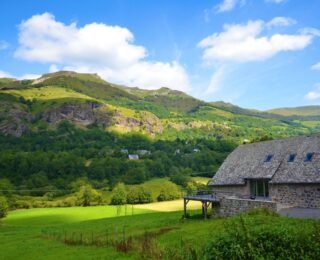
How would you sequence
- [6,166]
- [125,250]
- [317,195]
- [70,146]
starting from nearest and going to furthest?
[125,250]
[317,195]
[6,166]
[70,146]

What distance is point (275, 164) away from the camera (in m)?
42.1

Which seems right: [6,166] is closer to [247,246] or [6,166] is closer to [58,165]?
[58,165]

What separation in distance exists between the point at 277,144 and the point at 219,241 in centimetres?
3469

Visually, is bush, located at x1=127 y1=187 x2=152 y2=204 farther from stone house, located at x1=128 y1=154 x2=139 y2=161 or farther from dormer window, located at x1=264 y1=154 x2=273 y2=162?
A: stone house, located at x1=128 y1=154 x2=139 y2=161

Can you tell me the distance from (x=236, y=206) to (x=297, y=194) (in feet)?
20.6

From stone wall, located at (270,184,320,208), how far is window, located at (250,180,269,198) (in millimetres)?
1569

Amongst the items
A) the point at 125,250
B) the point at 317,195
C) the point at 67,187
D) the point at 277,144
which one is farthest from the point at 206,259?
the point at 67,187

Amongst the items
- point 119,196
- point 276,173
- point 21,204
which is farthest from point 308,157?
point 21,204

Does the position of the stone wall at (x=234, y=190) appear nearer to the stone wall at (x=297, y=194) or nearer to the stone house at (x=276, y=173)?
the stone house at (x=276, y=173)

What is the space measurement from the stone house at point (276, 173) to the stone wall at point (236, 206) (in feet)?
11.1

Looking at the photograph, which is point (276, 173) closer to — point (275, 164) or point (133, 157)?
point (275, 164)

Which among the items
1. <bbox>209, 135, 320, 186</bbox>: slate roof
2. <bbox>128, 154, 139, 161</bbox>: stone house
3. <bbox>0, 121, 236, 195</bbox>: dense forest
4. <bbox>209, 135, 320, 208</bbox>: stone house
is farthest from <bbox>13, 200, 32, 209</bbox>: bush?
<bbox>209, 135, 320, 186</bbox>: slate roof

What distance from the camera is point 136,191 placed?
104188 millimetres

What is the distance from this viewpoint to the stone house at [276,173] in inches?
1462
